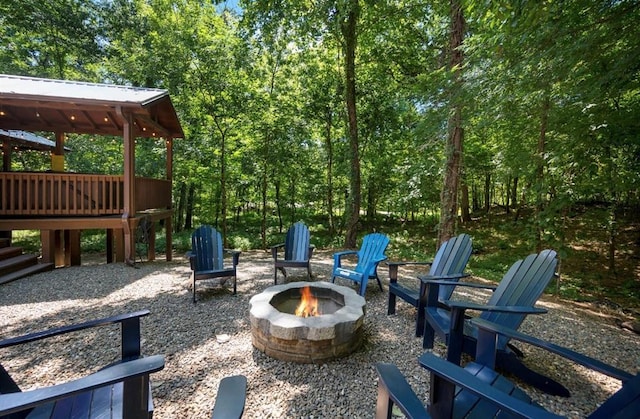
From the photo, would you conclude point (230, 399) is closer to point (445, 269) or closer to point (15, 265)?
point (445, 269)

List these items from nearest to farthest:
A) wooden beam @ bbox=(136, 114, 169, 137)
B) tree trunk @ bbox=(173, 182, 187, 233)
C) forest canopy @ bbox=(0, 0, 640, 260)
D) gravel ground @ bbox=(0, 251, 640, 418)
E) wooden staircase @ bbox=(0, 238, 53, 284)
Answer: gravel ground @ bbox=(0, 251, 640, 418)
forest canopy @ bbox=(0, 0, 640, 260)
wooden staircase @ bbox=(0, 238, 53, 284)
wooden beam @ bbox=(136, 114, 169, 137)
tree trunk @ bbox=(173, 182, 187, 233)

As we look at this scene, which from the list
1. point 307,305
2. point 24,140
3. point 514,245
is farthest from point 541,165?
point 24,140

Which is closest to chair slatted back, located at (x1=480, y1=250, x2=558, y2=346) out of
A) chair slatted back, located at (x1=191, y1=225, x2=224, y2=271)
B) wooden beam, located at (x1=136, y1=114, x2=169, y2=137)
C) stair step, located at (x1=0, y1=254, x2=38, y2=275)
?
chair slatted back, located at (x1=191, y1=225, x2=224, y2=271)

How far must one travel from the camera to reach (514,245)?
9461 mm

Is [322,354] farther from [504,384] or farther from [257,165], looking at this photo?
[257,165]

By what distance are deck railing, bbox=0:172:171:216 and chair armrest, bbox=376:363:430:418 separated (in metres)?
5.90

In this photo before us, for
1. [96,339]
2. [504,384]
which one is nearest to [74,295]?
[96,339]

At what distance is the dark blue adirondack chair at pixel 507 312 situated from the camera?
6.17ft

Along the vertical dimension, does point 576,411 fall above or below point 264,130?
below

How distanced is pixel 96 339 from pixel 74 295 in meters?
1.65

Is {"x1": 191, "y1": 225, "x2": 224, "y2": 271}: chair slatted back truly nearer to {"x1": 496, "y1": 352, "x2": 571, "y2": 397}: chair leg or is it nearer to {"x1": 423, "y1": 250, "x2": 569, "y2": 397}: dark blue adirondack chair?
{"x1": 423, "y1": 250, "x2": 569, "y2": 397}: dark blue adirondack chair

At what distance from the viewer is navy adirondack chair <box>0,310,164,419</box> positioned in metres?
0.86

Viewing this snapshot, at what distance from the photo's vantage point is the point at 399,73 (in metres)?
8.68

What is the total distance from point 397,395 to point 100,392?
55.6 inches
